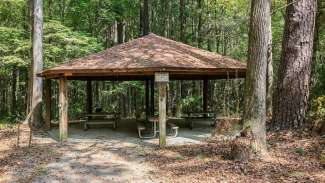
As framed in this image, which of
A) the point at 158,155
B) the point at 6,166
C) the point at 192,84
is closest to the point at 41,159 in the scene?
the point at 6,166

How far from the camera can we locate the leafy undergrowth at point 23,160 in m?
8.09

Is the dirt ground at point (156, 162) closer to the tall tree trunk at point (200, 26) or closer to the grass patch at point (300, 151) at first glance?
the grass patch at point (300, 151)

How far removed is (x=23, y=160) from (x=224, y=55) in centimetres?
1274

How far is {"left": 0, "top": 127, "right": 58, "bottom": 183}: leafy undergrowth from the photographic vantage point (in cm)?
809

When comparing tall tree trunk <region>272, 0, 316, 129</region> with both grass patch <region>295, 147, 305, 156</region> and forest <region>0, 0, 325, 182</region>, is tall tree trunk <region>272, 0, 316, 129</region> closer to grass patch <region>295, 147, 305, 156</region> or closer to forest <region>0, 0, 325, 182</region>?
forest <region>0, 0, 325, 182</region>

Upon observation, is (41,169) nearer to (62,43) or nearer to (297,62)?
(297,62)

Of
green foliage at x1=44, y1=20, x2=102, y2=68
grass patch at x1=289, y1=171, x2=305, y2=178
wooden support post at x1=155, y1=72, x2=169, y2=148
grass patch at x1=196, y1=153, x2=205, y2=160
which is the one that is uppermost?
green foliage at x1=44, y1=20, x2=102, y2=68

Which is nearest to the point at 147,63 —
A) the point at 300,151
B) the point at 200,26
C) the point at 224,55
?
the point at 300,151

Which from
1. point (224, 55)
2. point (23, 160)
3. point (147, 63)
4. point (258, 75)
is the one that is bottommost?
point (23, 160)

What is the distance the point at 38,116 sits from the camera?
15.9 metres

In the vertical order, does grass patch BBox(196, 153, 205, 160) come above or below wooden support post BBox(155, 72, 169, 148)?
below

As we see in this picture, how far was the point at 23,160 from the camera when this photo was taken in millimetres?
9430

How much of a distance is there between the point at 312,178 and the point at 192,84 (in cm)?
2023

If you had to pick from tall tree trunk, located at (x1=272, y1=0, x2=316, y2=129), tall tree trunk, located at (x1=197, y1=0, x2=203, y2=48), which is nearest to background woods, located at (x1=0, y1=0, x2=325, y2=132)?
tall tree trunk, located at (x1=197, y1=0, x2=203, y2=48)
